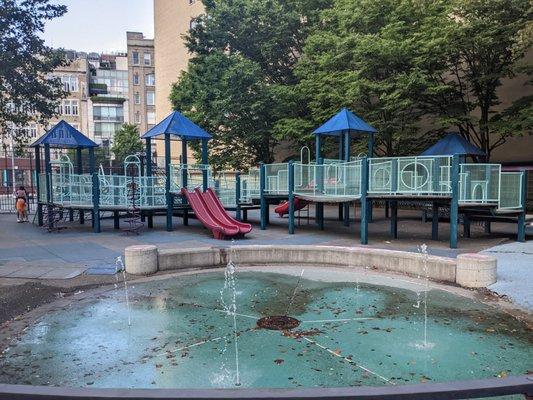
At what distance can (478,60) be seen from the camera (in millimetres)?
20406

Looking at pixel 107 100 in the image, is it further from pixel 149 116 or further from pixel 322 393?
pixel 322 393

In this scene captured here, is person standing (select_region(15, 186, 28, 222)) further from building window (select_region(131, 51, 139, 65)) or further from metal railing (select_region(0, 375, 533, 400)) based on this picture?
building window (select_region(131, 51, 139, 65))

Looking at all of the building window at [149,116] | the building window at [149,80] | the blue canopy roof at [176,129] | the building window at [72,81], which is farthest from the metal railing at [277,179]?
the building window at [72,81]

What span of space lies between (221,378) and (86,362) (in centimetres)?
164

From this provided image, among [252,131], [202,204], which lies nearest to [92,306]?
[202,204]

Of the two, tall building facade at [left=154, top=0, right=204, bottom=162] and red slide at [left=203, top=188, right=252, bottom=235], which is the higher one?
tall building facade at [left=154, top=0, right=204, bottom=162]

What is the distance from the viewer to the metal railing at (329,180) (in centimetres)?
1424

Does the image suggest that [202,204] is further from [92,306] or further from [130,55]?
[130,55]

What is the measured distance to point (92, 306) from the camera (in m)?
7.48

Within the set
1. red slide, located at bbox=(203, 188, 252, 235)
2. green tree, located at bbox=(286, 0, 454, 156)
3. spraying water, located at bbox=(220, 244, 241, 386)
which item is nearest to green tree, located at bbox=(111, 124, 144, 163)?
green tree, located at bbox=(286, 0, 454, 156)

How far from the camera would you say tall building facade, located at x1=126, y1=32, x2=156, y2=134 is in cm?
7856

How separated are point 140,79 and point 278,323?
3115 inches

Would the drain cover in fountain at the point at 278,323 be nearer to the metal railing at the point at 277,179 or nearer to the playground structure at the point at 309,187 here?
the playground structure at the point at 309,187

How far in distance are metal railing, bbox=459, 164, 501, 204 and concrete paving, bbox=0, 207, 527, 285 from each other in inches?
53.5
